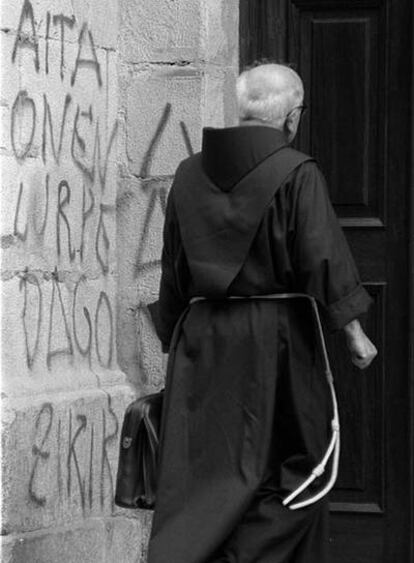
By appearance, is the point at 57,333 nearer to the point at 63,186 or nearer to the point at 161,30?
the point at 63,186

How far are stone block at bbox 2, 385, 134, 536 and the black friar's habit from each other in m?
0.69

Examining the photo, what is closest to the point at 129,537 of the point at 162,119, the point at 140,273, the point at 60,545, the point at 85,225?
the point at 60,545

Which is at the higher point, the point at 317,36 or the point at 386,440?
the point at 317,36

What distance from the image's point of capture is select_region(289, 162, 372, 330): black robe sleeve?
5160 mm

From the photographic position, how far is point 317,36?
6461 millimetres

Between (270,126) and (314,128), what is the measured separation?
3.70ft

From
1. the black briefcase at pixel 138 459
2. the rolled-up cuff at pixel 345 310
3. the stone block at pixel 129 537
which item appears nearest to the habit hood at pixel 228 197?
the rolled-up cuff at pixel 345 310

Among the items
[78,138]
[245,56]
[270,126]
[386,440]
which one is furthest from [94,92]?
[386,440]

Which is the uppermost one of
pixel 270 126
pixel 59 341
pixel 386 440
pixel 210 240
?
pixel 270 126

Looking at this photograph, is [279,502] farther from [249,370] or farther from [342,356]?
[342,356]

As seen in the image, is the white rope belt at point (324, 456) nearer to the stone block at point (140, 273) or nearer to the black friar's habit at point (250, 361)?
the black friar's habit at point (250, 361)

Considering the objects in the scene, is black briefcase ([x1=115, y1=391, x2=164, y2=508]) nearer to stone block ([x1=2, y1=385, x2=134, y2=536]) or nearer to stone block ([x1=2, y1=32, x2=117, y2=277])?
stone block ([x1=2, y1=385, x2=134, y2=536])

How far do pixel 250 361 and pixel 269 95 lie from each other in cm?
84

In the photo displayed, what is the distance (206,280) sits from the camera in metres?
5.29
